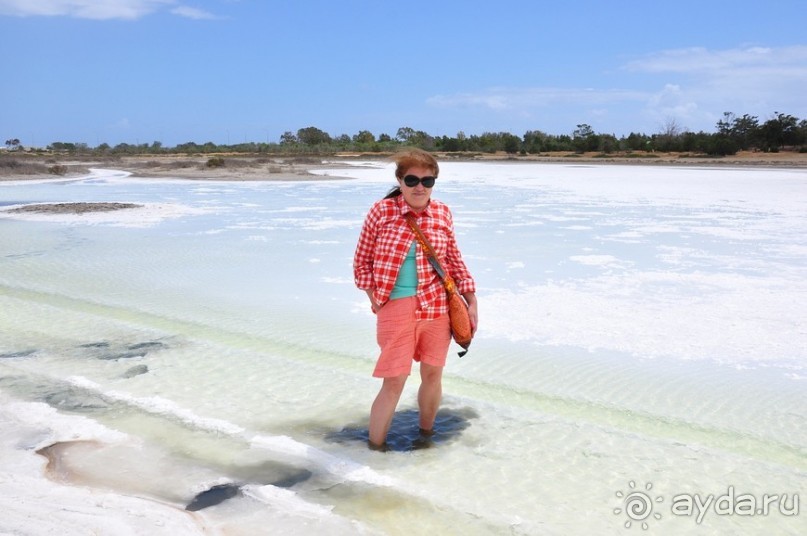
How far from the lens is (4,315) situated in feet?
20.0

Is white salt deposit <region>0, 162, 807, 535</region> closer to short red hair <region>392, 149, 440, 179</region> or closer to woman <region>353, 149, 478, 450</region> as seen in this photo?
woman <region>353, 149, 478, 450</region>

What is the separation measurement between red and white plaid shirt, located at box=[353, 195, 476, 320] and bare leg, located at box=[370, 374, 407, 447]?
1.05ft

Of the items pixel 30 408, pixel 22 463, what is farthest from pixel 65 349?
pixel 22 463

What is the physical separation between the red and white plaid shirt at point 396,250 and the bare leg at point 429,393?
0.31 meters

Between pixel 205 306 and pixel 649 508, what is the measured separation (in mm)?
4450

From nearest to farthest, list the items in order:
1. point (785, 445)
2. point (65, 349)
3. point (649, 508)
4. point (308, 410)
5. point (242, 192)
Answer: point (649, 508) < point (785, 445) < point (308, 410) < point (65, 349) < point (242, 192)

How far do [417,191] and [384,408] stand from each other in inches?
39.1

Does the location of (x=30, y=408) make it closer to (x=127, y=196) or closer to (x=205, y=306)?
(x=205, y=306)

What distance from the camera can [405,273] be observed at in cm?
327

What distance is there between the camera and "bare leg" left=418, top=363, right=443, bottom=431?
3483 mm

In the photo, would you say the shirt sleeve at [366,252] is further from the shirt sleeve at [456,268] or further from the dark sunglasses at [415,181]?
the shirt sleeve at [456,268]

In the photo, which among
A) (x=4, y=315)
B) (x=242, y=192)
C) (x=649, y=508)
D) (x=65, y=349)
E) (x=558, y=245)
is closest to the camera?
(x=649, y=508)

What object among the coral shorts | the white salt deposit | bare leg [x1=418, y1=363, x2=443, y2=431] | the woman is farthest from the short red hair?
the white salt deposit

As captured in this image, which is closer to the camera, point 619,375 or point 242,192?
point 619,375
